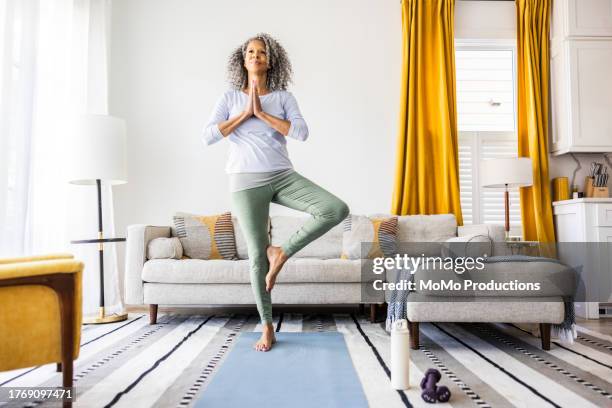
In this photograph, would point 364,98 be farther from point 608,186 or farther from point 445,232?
point 608,186

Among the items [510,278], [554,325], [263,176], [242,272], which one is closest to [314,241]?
[242,272]

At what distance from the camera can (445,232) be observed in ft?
11.9

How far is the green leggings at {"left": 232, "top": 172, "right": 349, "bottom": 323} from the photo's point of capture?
214cm

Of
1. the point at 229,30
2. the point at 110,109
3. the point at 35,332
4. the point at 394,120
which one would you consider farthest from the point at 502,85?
the point at 35,332

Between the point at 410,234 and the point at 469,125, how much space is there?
130 cm

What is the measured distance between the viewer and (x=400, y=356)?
1658 mm

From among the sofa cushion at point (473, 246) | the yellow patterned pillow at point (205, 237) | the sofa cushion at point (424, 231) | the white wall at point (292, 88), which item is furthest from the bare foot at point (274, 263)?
the white wall at point (292, 88)

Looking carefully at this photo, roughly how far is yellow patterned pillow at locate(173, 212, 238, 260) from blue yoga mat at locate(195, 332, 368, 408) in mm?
1125

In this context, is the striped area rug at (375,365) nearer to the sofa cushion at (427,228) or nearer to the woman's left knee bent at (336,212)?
the woman's left knee bent at (336,212)

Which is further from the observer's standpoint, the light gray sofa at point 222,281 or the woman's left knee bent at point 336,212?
the light gray sofa at point 222,281

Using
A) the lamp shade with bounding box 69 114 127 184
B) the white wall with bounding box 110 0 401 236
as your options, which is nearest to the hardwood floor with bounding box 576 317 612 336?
the white wall with bounding box 110 0 401 236

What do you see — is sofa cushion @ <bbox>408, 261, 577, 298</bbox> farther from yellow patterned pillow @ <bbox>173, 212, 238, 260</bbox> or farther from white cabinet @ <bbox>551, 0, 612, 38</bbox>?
white cabinet @ <bbox>551, 0, 612, 38</bbox>

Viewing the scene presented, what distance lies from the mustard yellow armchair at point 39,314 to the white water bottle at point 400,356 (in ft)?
3.47

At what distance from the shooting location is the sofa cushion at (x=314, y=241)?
363 cm
